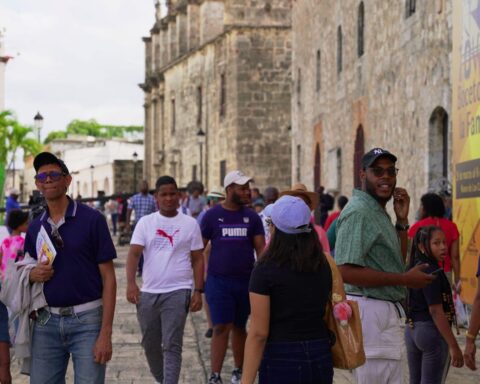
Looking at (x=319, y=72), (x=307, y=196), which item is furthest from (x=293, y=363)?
(x=319, y=72)

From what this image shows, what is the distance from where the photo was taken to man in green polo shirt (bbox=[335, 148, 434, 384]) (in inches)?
215

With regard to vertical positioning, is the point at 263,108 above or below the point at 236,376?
above

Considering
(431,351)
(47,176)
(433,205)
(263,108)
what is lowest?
(431,351)

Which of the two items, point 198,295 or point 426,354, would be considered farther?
point 198,295

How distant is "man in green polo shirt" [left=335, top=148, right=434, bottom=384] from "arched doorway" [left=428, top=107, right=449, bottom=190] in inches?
418

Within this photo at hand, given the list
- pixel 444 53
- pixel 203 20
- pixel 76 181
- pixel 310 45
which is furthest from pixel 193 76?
pixel 76 181

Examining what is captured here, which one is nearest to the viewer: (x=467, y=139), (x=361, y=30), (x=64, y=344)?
(x=64, y=344)

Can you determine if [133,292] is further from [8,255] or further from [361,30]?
[361,30]

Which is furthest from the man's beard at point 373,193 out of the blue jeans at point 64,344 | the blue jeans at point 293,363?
the blue jeans at point 64,344

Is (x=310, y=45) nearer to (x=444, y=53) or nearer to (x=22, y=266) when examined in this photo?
(x=444, y=53)

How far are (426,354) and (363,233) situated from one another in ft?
5.04

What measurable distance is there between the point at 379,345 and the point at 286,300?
82cm

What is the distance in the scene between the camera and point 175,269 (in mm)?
8273

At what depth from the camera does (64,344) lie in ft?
19.0
